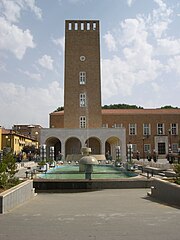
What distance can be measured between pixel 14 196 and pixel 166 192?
465cm

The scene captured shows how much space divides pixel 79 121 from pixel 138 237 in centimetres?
4242

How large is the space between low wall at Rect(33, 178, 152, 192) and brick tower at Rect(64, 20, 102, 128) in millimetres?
33203

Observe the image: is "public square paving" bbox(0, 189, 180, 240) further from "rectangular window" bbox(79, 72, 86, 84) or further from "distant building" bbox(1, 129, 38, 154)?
"distant building" bbox(1, 129, 38, 154)

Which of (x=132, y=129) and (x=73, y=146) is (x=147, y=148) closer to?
(x=132, y=129)

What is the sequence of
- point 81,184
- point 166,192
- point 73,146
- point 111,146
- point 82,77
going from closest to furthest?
1. point 166,192
2. point 81,184
3. point 82,77
4. point 73,146
5. point 111,146

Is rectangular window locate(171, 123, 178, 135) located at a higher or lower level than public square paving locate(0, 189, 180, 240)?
higher

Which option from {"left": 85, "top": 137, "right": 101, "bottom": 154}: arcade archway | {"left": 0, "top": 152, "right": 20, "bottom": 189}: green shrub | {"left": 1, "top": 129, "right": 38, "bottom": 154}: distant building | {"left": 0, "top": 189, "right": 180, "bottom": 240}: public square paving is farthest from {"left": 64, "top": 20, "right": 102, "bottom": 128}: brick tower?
{"left": 0, "top": 189, "right": 180, "bottom": 240}: public square paving

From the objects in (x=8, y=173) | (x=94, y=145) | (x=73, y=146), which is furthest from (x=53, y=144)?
(x=8, y=173)

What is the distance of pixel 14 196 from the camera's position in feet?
28.9

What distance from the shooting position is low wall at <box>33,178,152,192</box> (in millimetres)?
14273

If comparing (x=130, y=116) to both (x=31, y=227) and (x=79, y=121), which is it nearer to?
(x=79, y=121)

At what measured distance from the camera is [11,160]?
11.4 m

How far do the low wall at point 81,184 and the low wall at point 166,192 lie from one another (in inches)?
111

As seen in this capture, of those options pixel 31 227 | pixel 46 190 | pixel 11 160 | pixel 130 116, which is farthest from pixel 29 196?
pixel 130 116
